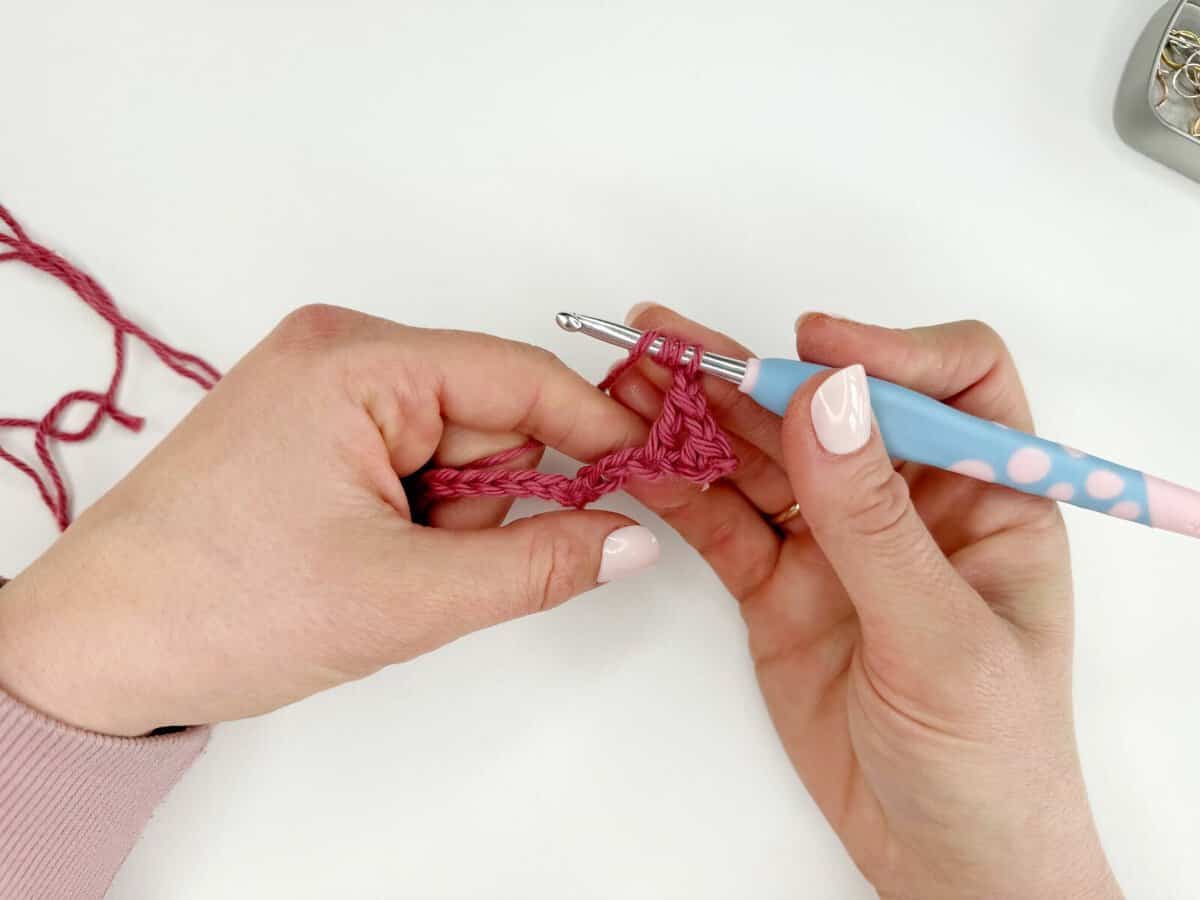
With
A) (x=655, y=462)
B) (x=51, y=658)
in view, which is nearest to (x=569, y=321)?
(x=655, y=462)

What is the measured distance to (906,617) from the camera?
0.77m

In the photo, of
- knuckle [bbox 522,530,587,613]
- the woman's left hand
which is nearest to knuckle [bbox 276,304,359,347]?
the woman's left hand

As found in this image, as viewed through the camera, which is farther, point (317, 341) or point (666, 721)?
point (666, 721)

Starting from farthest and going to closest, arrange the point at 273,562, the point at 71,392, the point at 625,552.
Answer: the point at 71,392 → the point at 625,552 → the point at 273,562

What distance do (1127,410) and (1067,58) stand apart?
49 cm

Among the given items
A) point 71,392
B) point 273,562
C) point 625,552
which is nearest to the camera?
point 273,562

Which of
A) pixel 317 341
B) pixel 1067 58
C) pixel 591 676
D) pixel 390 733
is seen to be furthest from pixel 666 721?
pixel 1067 58

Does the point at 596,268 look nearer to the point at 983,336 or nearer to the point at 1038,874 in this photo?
the point at 983,336

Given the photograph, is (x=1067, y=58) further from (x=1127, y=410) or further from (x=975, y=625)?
(x=975, y=625)

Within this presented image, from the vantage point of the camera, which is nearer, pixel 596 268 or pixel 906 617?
pixel 906 617

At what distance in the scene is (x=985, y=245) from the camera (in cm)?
112

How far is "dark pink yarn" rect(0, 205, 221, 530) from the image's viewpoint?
98cm

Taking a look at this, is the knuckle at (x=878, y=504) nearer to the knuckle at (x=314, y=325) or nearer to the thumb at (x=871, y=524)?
the thumb at (x=871, y=524)

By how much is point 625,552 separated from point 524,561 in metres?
0.11
